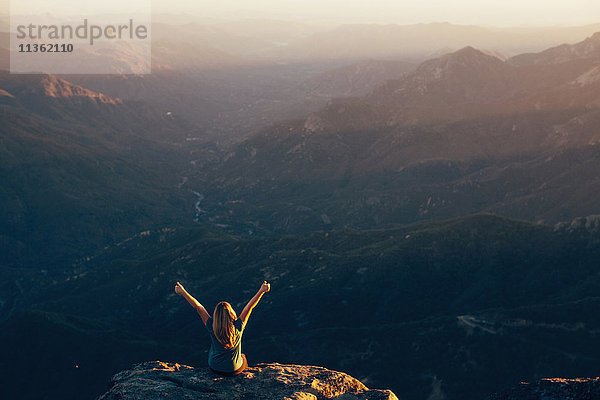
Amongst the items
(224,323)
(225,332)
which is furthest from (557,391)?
(224,323)

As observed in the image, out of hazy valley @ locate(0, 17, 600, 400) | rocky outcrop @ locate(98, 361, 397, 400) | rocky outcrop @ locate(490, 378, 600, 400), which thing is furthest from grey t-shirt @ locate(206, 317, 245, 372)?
hazy valley @ locate(0, 17, 600, 400)

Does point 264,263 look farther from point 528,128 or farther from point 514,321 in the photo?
point 528,128

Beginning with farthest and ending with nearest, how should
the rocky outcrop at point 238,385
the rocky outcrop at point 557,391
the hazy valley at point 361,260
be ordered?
the hazy valley at point 361,260, the rocky outcrop at point 557,391, the rocky outcrop at point 238,385

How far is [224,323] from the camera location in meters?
16.6

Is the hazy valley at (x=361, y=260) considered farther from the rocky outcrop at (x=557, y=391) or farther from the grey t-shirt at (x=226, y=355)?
the grey t-shirt at (x=226, y=355)

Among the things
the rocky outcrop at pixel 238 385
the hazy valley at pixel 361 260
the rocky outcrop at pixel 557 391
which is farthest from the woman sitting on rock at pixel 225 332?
the hazy valley at pixel 361 260

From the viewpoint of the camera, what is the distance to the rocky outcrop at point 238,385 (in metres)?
17.5

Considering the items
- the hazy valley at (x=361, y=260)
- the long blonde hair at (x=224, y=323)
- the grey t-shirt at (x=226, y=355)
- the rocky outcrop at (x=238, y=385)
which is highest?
the long blonde hair at (x=224, y=323)

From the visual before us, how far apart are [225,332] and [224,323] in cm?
38

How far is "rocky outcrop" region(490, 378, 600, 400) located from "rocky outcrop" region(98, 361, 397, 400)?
4561mm

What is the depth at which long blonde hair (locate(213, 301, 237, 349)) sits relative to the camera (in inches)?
651

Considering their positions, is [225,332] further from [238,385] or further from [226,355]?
[238,385]

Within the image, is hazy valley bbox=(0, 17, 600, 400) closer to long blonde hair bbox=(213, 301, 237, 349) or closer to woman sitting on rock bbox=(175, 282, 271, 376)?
woman sitting on rock bbox=(175, 282, 271, 376)

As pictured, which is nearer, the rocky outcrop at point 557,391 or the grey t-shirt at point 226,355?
the grey t-shirt at point 226,355
